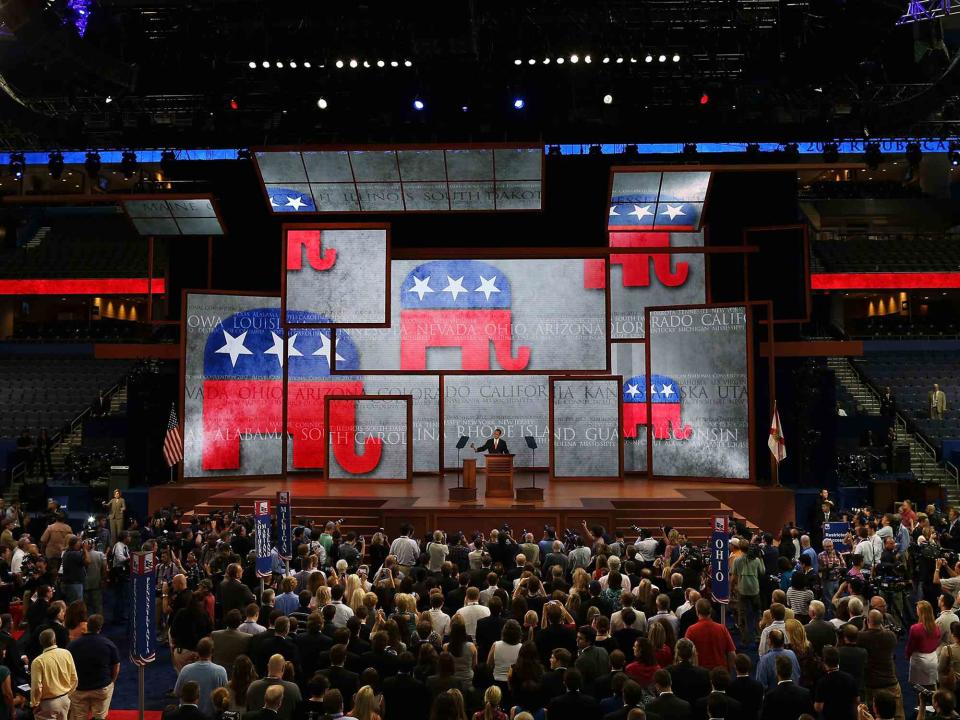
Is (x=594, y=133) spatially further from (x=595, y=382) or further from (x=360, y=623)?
(x=360, y=623)

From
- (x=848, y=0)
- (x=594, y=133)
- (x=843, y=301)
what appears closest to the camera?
(x=848, y=0)

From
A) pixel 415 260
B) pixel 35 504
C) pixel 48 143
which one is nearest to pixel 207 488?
pixel 35 504

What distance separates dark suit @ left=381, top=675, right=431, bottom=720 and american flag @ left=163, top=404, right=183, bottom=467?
1572 cm

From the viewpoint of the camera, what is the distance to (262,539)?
1268 cm

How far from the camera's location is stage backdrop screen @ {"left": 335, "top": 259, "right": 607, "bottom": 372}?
22.1 m

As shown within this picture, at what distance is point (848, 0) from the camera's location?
55.0 feet

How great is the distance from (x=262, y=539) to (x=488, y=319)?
1093cm

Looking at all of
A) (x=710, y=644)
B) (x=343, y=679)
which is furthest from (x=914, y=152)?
(x=343, y=679)

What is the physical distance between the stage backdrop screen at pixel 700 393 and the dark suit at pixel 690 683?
593 inches

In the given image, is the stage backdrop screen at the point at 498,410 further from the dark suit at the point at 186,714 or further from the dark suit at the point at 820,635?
the dark suit at the point at 186,714

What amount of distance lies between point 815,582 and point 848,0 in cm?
1098

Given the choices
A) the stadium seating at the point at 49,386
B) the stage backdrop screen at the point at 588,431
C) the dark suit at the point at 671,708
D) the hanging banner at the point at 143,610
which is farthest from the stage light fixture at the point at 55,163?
the dark suit at the point at 671,708

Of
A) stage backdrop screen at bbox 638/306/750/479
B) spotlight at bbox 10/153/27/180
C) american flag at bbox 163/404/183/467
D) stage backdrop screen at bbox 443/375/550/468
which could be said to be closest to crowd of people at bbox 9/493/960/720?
american flag at bbox 163/404/183/467

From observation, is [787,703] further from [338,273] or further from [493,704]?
[338,273]
